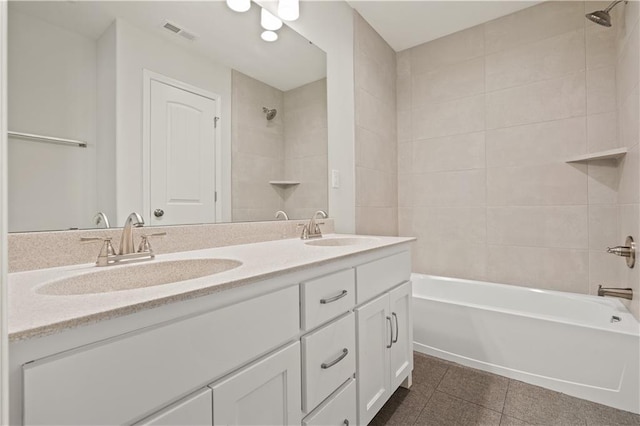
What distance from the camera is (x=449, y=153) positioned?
8.38ft

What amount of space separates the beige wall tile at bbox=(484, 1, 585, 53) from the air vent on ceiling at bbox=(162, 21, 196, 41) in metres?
2.21

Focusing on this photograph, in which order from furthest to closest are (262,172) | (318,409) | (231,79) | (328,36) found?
(328,36) → (262,172) → (231,79) → (318,409)

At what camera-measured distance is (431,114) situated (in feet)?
8.68

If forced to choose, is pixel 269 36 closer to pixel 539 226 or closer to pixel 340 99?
pixel 340 99

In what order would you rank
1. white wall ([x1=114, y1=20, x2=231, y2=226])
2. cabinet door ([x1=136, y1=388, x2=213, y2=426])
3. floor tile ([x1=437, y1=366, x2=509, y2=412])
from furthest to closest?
1. floor tile ([x1=437, y1=366, x2=509, y2=412])
2. white wall ([x1=114, y1=20, x2=231, y2=226])
3. cabinet door ([x1=136, y1=388, x2=213, y2=426])

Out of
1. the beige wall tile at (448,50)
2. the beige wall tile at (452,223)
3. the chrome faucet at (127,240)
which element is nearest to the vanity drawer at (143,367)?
the chrome faucet at (127,240)

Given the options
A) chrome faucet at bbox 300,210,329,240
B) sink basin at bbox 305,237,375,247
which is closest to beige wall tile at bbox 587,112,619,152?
sink basin at bbox 305,237,375,247

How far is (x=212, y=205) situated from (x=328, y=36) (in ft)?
4.60

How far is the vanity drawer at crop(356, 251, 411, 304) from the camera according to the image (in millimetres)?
1213

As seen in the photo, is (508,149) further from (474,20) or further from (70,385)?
(70,385)

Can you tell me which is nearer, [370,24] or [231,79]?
[231,79]

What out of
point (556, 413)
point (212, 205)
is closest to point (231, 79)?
point (212, 205)

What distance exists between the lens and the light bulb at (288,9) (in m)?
1.70

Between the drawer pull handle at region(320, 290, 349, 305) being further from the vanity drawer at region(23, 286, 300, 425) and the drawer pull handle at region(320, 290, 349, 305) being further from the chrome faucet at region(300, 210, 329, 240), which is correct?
the chrome faucet at region(300, 210, 329, 240)
